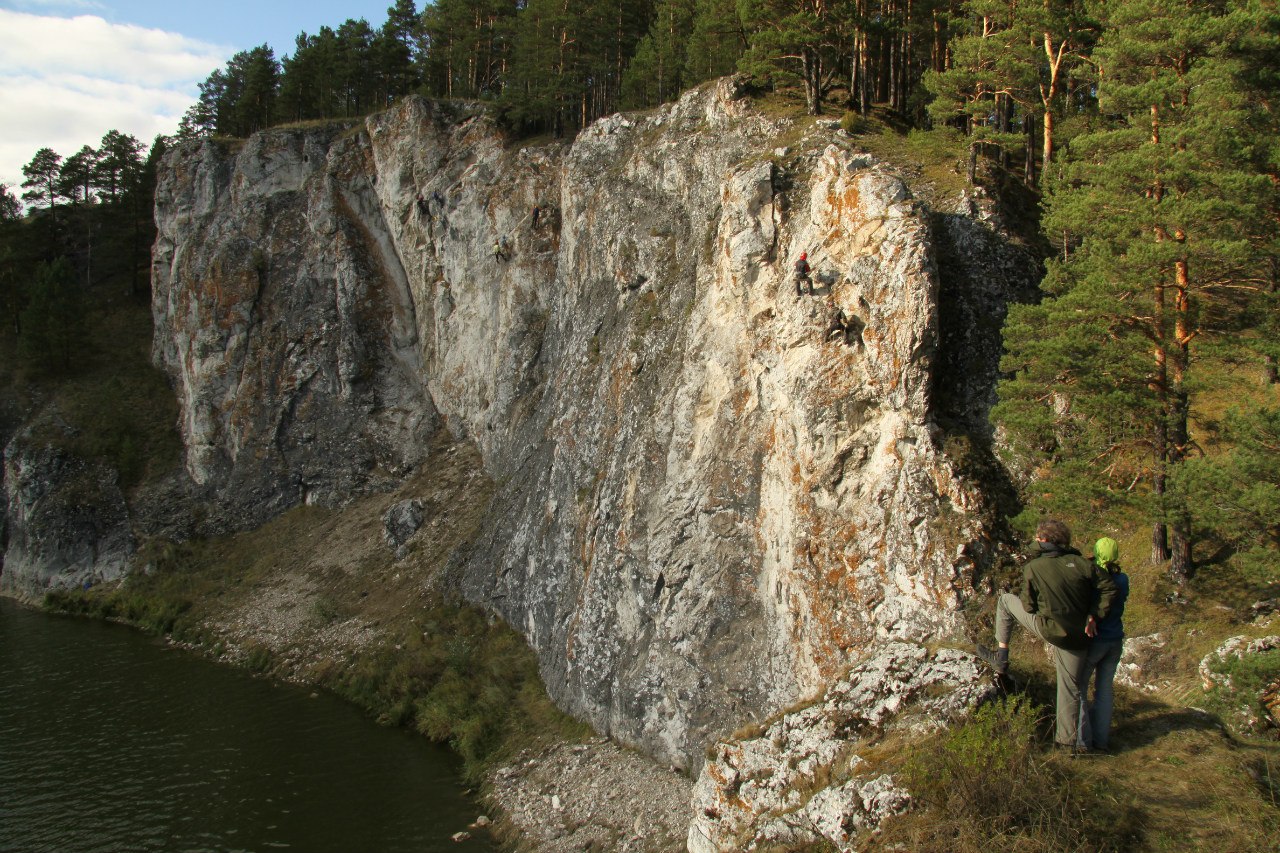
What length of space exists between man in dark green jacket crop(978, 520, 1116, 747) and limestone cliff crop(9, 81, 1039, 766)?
16.4 feet

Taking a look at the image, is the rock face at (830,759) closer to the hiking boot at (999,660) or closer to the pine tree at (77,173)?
the hiking boot at (999,660)

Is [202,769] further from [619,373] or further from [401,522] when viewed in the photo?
[619,373]

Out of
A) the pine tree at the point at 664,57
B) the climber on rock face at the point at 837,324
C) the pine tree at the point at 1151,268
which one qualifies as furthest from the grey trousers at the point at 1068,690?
the pine tree at the point at 664,57

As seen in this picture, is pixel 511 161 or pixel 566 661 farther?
pixel 511 161

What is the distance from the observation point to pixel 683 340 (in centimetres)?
1939

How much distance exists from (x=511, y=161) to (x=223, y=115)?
110 ft

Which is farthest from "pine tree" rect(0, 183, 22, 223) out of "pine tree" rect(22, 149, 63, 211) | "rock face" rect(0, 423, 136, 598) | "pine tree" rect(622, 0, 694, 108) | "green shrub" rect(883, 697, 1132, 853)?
"green shrub" rect(883, 697, 1132, 853)

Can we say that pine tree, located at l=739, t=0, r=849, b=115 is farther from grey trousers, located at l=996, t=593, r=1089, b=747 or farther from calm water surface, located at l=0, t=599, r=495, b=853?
calm water surface, located at l=0, t=599, r=495, b=853

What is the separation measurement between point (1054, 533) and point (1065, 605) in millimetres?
661

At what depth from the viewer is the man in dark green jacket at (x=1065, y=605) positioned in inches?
272

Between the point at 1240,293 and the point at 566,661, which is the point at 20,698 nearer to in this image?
the point at 566,661

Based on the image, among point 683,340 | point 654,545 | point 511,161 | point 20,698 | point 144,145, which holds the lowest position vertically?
point 20,698

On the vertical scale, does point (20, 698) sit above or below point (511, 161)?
below

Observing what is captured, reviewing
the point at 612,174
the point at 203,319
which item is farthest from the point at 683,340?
the point at 203,319
